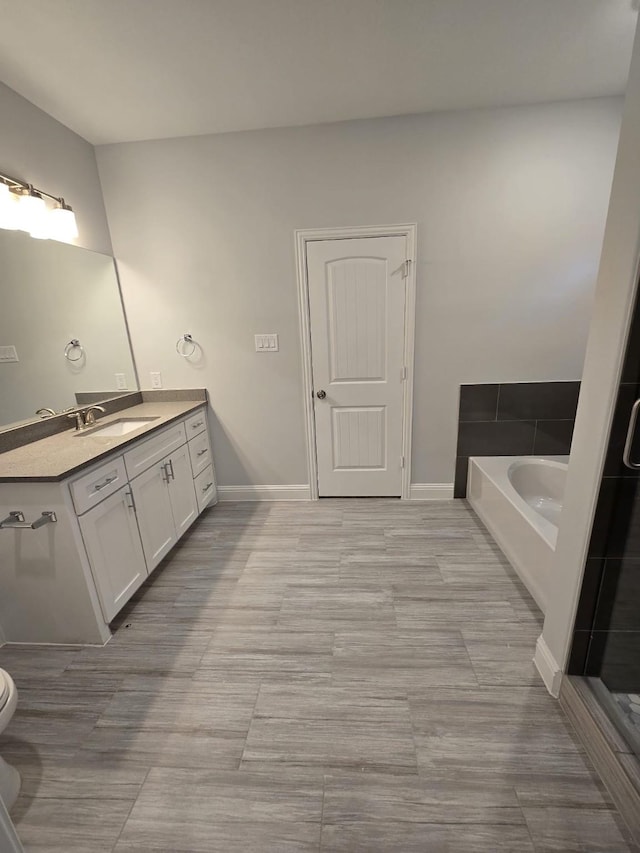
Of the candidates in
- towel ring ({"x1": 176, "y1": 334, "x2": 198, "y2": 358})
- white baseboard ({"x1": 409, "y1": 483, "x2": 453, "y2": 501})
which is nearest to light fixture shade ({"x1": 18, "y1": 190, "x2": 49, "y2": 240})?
towel ring ({"x1": 176, "y1": 334, "x2": 198, "y2": 358})

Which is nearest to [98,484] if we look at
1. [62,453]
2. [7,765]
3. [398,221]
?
[62,453]

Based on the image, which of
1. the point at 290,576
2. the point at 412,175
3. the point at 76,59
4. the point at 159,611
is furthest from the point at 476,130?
the point at 159,611

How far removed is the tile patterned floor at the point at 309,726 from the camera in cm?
105

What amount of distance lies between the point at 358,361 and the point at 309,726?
2.13 metres

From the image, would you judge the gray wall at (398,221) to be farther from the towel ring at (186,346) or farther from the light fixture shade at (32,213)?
the light fixture shade at (32,213)

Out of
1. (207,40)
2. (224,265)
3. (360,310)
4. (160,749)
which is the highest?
(207,40)

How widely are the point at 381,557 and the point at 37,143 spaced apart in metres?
3.16

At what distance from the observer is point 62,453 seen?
171 cm

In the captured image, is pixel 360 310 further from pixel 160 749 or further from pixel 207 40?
pixel 160 749

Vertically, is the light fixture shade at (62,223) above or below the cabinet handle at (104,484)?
above

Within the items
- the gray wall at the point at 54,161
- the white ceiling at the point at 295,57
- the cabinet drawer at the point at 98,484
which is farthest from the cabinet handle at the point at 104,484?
the white ceiling at the point at 295,57

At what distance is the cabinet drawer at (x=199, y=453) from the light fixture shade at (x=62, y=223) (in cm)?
147

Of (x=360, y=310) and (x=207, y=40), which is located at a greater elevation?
(x=207, y=40)

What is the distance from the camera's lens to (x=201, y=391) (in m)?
2.84
